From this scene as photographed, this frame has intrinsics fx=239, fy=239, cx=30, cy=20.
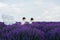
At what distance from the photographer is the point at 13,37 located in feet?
13.9

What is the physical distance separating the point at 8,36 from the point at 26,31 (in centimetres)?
36

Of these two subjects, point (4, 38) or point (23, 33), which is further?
point (4, 38)

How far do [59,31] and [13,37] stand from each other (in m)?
0.87

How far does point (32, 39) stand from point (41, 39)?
0.55ft

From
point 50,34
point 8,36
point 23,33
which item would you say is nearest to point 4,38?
point 8,36

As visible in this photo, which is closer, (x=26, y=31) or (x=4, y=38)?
(x=26, y=31)

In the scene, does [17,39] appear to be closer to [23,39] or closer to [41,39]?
[23,39]

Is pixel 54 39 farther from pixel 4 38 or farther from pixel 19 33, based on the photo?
pixel 4 38

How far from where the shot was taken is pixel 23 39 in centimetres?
418

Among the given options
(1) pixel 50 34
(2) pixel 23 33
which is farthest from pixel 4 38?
(1) pixel 50 34

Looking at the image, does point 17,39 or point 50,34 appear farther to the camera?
point 50,34

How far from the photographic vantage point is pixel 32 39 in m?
4.17

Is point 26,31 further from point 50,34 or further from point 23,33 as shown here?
point 50,34

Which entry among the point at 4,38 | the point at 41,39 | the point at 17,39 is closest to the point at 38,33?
the point at 41,39
